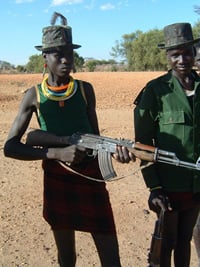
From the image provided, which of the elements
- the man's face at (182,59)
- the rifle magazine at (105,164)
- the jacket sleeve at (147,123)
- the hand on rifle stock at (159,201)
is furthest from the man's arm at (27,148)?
the man's face at (182,59)

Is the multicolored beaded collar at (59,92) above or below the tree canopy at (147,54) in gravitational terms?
below

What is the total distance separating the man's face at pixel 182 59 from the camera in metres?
2.97

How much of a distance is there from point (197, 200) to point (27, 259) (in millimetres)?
1913

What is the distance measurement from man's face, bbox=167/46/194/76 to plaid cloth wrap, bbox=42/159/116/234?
83 centimetres

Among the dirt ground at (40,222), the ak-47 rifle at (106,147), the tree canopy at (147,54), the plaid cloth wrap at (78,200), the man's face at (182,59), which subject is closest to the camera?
the ak-47 rifle at (106,147)

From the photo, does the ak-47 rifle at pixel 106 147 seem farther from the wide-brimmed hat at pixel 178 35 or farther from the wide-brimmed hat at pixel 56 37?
the wide-brimmed hat at pixel 178 35

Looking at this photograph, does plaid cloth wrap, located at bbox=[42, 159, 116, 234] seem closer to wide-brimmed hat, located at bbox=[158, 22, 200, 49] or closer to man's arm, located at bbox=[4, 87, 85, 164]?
man's arm, located at bbox=[4, 87, 85, 164]

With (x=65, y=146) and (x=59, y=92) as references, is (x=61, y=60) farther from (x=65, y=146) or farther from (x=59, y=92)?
(x=65, y=146)

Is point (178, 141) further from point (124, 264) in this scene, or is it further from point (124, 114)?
point (124, 114)

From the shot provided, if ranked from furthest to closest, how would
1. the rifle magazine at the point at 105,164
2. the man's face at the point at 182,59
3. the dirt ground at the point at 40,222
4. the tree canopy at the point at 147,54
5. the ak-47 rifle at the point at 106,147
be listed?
the tree canopy at the point at 147,54, the dirt ground at the point at 40,222, the man's face at the point at 182,59, the rifle magazine at the point at 105,164, the ak-47 rifle at the point at 106,147

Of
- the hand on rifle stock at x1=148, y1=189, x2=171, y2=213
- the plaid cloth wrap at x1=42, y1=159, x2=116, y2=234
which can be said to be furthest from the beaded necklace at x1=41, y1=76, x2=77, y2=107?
the hand on rifle stock at x1=148, y1=189, x2=171, y2=213

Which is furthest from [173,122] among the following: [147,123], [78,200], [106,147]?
[78,200]

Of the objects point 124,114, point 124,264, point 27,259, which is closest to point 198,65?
point 124,264

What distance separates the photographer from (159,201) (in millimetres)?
3039
